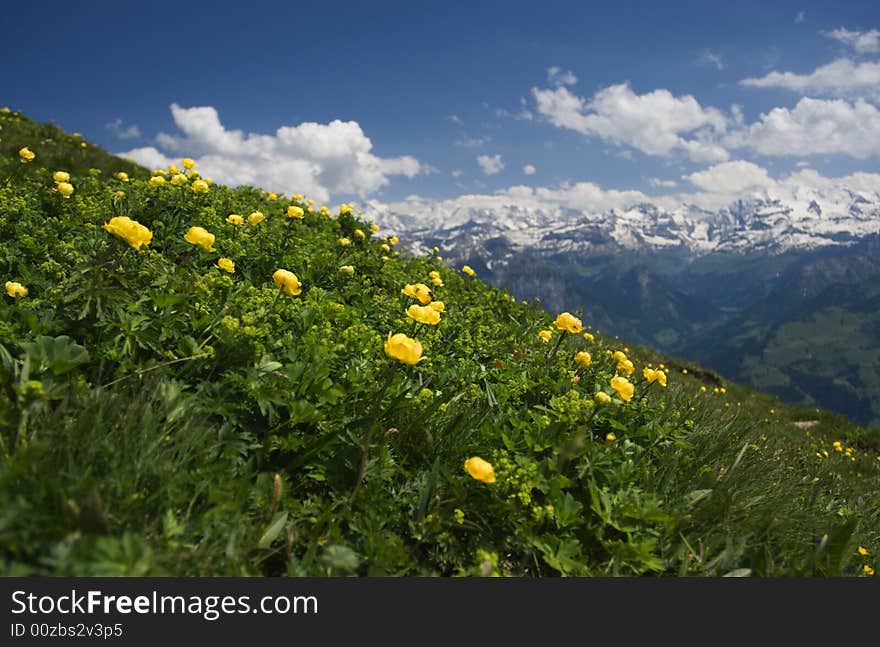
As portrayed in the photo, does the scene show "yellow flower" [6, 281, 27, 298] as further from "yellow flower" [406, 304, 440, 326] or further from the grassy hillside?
"yellow flower" [406, 304, 440, 326]

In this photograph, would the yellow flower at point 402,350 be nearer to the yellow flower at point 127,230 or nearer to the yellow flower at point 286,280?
the yellow flower at point 286,280

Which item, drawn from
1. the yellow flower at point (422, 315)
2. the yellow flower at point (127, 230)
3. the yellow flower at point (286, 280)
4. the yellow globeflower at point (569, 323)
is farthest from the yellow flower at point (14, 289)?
the yellow globeflower at point (569, 323)

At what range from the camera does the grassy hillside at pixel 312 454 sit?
6.49 feet

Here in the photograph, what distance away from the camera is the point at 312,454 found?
2.72 metres

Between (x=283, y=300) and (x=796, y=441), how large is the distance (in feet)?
32.5

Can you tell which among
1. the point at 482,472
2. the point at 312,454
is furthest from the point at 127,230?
the point at 482,472

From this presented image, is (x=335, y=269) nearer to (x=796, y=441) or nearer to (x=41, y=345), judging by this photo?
(x=41, y=345)

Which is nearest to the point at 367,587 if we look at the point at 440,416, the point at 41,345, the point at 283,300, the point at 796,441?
the point at 440,416

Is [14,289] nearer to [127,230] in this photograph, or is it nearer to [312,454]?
[127,230]

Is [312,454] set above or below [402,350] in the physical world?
below

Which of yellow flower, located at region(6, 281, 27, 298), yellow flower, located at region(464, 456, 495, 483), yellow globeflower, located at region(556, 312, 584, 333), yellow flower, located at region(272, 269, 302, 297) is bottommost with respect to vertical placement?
yellow flower, located at region(464, 456, 495, 483)

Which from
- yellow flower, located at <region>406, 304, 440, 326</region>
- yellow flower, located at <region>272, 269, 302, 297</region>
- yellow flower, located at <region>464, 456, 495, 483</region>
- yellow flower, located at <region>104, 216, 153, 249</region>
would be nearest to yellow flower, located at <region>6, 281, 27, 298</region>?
yellow flower, located at <region>104, 216, 153, 249</region>

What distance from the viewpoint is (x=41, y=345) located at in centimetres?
247

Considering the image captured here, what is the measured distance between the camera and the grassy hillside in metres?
1.98
